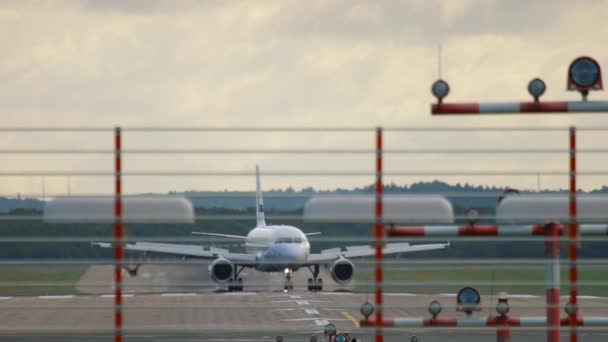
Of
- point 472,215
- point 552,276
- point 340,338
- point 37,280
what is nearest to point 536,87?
point 472,215

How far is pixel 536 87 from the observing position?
6348 mm

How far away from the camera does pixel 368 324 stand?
6.36m

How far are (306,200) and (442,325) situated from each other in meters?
1.11

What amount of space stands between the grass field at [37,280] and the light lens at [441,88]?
2467mm

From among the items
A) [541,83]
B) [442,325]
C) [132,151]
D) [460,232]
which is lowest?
[442,325]

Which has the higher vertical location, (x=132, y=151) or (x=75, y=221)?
(x=132, y=151)

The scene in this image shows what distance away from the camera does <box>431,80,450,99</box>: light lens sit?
6223mm

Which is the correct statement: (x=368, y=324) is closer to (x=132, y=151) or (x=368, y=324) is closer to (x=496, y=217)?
(x=496, y=217)

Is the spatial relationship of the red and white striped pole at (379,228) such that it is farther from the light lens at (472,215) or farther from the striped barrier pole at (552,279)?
the striped barrier pole at (552,279)

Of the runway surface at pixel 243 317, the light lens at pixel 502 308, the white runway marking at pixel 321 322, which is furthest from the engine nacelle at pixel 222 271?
the light lens at pixel 502 308

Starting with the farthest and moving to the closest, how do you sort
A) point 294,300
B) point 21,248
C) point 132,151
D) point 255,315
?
point 294,300 → point 255,315 → point 21,248 → point 132,151

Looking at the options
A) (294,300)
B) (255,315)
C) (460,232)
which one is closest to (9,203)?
(460,232)

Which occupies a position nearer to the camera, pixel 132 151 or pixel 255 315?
pixel 132 151

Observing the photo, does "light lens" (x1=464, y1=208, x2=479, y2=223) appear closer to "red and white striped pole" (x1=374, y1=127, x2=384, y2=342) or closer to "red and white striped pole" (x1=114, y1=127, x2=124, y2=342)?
"red and white striped pole" (x1=374, y1=127, x2=384, y2=342)
